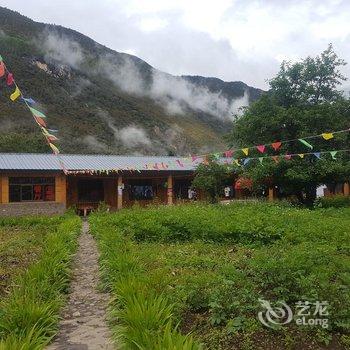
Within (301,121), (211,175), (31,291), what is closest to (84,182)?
(211,175)

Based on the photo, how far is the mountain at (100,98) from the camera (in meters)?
62.3

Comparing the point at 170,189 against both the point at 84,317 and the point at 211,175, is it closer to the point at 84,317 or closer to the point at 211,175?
the point at 211,175

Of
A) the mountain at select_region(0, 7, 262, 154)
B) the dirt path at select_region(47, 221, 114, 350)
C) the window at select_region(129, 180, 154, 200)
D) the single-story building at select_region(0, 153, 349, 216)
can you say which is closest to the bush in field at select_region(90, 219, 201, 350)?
the dirt path at select_region(47, 221, 114, 350)

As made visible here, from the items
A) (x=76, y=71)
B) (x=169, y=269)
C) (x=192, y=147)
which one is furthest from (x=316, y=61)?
(x=76, y=71)

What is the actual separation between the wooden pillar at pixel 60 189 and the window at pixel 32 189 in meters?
0.43

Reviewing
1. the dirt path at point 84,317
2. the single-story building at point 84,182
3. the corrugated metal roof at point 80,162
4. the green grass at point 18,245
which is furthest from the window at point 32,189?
the dirt path at point 84,317

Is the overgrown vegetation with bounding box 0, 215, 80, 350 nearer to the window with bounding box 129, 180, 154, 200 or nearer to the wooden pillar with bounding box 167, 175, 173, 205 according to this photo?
the wooden pillar with bounding box 167, 175, 173, 205

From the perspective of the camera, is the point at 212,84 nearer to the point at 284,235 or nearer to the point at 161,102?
the point at 161,102

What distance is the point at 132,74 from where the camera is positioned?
4213 inches

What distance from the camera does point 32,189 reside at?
24.6 meters

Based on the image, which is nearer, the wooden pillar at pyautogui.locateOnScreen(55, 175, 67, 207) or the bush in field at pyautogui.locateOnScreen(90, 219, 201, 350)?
the bush in field at pyautogui.locateOnScreen(90, 219, 201, 350)

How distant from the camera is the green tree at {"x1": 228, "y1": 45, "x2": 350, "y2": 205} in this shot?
834 inches

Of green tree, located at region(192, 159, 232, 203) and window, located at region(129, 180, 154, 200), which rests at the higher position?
green tree, located at region(192, 159, 232, 203)

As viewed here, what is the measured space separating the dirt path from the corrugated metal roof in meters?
15.9
